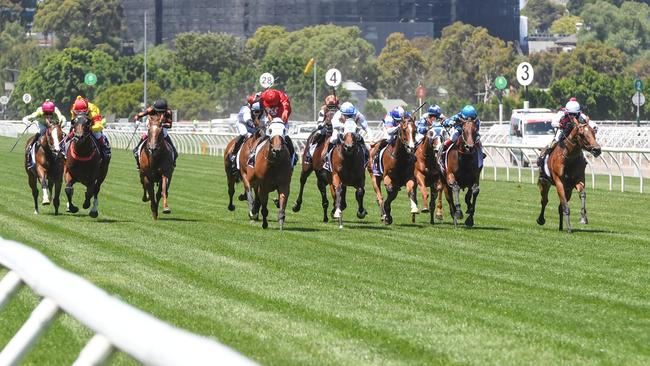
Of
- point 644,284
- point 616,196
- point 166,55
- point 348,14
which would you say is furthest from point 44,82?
point 644,284

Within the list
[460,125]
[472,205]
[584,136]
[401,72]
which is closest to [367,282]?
[584,136]

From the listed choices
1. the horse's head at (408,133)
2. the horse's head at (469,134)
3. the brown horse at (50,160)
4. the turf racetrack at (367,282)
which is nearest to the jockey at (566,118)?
the horse's head at (469,134)

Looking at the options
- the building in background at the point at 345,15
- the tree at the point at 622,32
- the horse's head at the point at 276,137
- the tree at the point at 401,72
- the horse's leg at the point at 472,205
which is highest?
the building in background at the point at 345,15

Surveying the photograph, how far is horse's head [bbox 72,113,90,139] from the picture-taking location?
22109 mm

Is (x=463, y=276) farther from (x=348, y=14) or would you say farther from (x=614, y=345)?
(x=348, y=14)

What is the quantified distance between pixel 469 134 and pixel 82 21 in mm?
135509

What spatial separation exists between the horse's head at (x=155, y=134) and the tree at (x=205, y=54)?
341 ft

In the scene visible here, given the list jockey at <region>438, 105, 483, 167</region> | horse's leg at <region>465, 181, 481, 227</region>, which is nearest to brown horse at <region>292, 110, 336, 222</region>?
jockey at <region>438, 105, 483, 167</region>

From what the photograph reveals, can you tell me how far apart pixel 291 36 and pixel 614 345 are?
13599cm

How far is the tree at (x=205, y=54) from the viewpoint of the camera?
414ft

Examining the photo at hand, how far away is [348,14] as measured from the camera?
6368 inches

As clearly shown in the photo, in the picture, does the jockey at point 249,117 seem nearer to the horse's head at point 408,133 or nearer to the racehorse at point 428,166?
the horse's head at point 408,133

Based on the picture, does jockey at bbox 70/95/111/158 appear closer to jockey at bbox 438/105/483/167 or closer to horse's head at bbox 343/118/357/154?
horse's head at bbox 343/118/357/154

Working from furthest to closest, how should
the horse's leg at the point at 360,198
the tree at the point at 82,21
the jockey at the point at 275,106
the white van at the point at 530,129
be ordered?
the tree at the point at 82,21, the white van at the point at 530,129, the horse's leg at the point at 360,198, the jockey at the point at 275,106
